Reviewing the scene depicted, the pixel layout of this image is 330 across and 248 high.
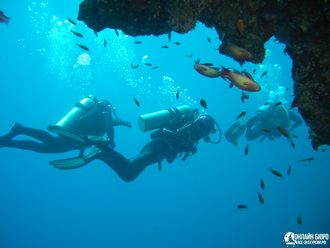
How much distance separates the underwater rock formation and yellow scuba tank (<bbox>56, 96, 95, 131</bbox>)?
4892 mm

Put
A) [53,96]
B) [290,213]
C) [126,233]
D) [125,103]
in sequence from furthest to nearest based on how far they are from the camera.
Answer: [125,103]
[53,96]
[126,233]
[290,213]

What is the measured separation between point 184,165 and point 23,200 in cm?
7040

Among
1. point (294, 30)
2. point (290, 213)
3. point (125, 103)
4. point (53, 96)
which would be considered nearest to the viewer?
point (294, 30)

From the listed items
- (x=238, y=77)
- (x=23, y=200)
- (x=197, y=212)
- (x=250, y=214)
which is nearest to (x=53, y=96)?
(x=23, y=200)

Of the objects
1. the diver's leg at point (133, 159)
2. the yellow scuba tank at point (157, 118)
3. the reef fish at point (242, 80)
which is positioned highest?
the yellow scuba tank at point (157, 118)

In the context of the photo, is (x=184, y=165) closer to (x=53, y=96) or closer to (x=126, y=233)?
(x=126, y=233)

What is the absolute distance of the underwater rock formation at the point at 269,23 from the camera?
6.42ft

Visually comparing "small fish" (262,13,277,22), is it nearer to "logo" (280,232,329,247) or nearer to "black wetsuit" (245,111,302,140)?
"logo" (280,232,329,247)

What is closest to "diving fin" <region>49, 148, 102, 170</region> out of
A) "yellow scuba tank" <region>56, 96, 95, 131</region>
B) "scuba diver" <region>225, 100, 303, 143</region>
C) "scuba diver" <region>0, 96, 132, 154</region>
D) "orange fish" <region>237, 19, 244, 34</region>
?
"scuba diver" <region>0, 96, 132, 154</region>

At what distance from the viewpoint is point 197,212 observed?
5881 cm

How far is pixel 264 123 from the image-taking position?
9336 millimetres

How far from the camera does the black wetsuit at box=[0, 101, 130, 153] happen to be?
17.9 ft

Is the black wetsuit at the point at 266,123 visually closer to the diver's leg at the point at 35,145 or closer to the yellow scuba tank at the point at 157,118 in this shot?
the yellow scuba tank at the point at 157,118

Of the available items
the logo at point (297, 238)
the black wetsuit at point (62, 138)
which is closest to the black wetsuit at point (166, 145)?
the black wetsuit at point (62, 138)
